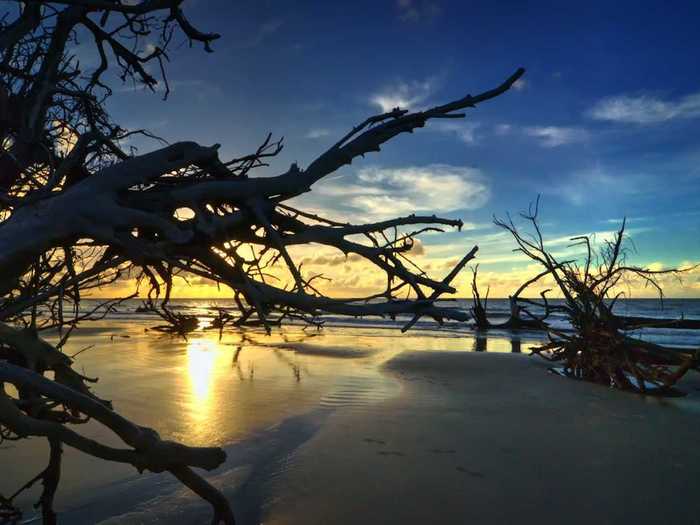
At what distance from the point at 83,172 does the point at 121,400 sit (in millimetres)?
4742

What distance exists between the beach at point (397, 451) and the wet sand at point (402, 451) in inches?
0.6

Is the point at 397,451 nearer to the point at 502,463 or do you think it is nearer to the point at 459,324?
the point at 502,463

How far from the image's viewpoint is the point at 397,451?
4.29 m

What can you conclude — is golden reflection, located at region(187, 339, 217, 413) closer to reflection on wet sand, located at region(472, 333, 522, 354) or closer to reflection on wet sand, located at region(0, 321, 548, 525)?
reflection on wet sand, located at region(0, 321, 548, 525)

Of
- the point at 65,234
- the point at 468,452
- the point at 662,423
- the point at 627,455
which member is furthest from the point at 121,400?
the point at 662,423

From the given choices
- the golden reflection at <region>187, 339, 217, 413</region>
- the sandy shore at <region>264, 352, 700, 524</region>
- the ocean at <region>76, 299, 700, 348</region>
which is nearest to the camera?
the sandy shore at <region>264, 352, 700, 524</region>

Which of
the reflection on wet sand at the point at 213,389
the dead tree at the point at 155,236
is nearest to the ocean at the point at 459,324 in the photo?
the dead tree at the point at 155,236

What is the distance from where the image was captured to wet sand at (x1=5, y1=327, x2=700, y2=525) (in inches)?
125

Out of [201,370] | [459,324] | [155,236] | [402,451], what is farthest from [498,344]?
[155,236]

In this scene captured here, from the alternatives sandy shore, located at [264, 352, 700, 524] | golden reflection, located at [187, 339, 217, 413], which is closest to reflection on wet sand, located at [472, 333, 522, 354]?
sandy shore, located at [264, 352, 700, 524]

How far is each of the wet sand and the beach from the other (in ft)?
0.05

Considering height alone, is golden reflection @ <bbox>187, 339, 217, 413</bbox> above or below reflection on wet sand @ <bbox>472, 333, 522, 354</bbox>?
above

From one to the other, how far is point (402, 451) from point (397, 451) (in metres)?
0.04

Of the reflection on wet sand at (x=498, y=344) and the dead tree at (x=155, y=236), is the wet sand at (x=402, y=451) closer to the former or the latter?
the dead tree at (x=155, y=236)
